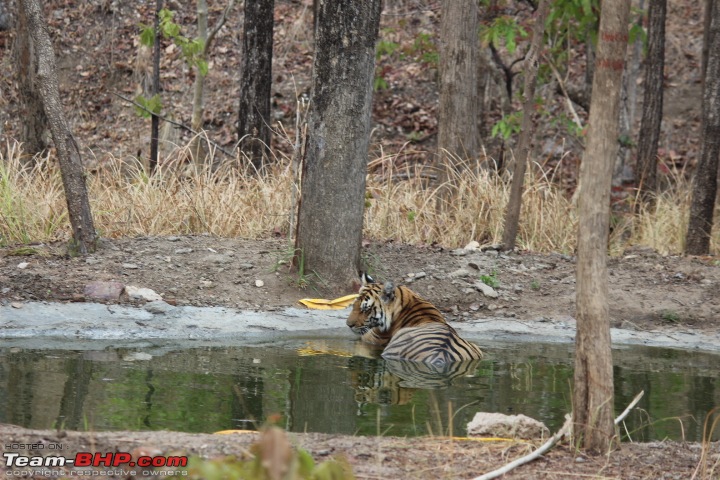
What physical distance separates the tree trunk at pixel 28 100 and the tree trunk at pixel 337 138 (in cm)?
700

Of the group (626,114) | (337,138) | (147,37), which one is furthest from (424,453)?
(626,114)

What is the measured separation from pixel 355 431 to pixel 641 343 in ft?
13.3

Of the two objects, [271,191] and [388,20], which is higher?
[388,20]

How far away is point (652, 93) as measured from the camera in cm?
1451

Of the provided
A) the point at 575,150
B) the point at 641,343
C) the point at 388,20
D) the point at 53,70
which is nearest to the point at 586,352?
the point at 641,343

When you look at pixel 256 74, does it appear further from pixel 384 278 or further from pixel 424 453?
pixel 424 453

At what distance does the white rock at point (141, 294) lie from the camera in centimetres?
846

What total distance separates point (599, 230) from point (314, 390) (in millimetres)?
2647

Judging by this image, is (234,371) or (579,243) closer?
(579,243)

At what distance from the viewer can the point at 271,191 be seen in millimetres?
11250

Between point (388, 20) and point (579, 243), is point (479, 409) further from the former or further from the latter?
point (388, 20)

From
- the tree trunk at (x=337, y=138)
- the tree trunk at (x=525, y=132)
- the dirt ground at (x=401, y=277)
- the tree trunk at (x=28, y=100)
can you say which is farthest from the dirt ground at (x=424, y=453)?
the tree trunk at (x=28, y=100)

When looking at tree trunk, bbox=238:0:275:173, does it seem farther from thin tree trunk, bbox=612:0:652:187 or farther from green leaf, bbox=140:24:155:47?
thin tree trunk, bbox=612:0:652:187

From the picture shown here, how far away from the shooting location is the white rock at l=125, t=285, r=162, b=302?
8.46m
